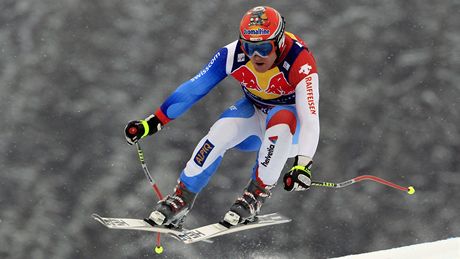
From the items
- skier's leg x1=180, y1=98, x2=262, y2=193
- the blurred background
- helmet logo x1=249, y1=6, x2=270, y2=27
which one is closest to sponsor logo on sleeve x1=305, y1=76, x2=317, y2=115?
helmet logo x1=249, y1=6, x2=270, y2=27

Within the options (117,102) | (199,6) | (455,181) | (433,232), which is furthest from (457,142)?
(117,102)

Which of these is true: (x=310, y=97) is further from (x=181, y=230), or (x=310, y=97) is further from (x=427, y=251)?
(x=427, y=251)

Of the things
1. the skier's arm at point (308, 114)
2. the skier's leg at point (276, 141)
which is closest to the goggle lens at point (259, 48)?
the skier's arm at point (308, 114)

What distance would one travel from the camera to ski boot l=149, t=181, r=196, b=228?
6695 mm

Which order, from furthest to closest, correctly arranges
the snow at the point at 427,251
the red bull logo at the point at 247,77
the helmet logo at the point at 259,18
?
the red bull logo at the point at 247,77 < the helmet logo at the point at 259,18 < the snow at the point at 427,251

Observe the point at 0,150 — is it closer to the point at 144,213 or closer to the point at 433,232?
the point at 144,213

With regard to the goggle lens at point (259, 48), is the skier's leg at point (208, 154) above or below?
below

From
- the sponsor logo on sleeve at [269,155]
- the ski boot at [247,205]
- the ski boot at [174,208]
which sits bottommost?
the ski boot at [247,205]

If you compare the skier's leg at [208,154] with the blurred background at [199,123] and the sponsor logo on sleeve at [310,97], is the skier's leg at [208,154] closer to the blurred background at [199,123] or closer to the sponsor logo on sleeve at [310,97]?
the sponsor logo on sleeve at [310,97]

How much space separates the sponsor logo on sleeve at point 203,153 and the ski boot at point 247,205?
51 centimetres

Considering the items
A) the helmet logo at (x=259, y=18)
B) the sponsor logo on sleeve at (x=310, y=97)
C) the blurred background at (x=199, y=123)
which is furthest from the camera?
the blurred background at (x=199, y=123)

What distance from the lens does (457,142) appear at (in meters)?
10.1

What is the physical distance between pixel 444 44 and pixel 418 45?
1.24 ft

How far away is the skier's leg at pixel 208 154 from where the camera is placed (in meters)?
6.73
